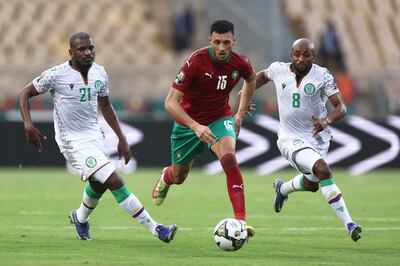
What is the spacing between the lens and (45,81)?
11320 mm

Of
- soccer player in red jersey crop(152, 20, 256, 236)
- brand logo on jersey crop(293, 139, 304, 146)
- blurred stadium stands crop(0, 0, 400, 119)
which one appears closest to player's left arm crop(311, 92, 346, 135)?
brand logo on jersey crop(293, 139, 304, 146)

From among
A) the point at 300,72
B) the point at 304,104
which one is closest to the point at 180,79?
the point at 300,72

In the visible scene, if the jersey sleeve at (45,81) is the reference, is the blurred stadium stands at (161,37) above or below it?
below

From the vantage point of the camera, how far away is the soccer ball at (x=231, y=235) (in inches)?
405

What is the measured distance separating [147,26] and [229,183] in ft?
63.2

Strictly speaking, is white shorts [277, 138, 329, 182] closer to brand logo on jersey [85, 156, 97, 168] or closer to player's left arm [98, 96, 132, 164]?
player's left arm [98, 96, 132, 164]

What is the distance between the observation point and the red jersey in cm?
1134

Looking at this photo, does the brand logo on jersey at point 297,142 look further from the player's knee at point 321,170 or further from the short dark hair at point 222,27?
the short dark hair at point 222,27

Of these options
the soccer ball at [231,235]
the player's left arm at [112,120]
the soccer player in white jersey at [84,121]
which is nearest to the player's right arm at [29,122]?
the soccer player in white jersey at [84,121]

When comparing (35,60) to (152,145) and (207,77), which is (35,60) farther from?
(207,77)

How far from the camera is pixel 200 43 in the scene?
29750 millimetres

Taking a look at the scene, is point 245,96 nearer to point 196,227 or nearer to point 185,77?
point 185,77

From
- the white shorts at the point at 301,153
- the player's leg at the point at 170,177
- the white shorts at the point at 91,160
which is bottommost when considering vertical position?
the player's leg at the point at 170,177

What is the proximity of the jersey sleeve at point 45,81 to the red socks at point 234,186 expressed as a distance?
1825 millimetres
